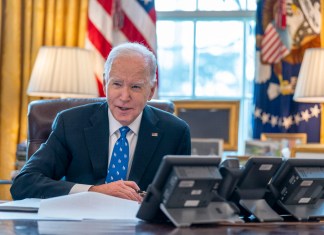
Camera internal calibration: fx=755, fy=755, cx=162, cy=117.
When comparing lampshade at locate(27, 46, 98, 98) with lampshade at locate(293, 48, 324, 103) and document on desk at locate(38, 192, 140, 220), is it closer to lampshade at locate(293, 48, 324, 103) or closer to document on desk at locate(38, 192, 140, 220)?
lampshade at locate(293, 48, 324, 103)

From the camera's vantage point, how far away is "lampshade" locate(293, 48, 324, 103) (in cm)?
500

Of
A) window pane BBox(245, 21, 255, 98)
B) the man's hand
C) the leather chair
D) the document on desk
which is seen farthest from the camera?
window pane BBox(245, 21, 255, 98)

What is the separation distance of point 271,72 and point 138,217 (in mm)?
3681

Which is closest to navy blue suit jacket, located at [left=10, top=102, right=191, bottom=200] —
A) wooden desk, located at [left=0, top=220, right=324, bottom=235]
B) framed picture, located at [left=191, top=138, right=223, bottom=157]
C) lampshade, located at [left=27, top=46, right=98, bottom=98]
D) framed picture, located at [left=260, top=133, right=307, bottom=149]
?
wooden desk, located at [left=0, top=220, right=324, bottom=235]

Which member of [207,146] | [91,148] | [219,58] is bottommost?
[207,146]

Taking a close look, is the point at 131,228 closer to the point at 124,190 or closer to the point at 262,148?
the point at 124,190

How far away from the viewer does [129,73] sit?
9.29 feet

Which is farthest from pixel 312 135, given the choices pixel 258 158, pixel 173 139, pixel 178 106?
pixel 258 158

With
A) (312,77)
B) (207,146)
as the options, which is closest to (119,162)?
(312,77)

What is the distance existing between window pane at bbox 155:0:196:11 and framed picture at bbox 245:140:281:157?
127cm

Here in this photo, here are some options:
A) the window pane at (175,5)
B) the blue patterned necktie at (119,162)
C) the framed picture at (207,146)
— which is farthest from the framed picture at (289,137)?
the blue patterned necktie at (119,162)

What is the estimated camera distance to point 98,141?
115 inches

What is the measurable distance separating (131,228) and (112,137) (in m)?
1.11

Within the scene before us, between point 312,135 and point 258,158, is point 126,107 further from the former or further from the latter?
point 312,135
